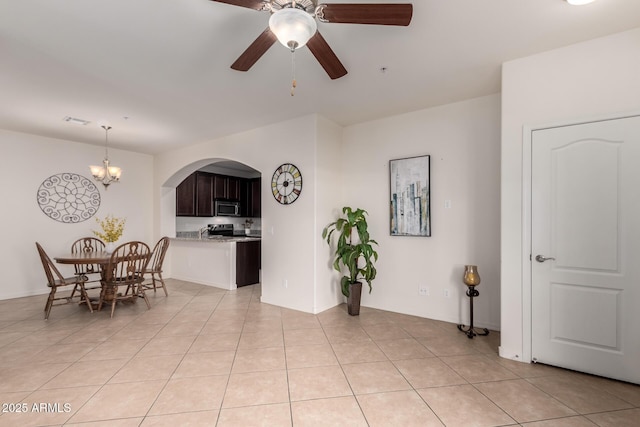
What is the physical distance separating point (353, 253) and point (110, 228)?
4532mm

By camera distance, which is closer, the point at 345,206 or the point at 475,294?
the point at 475,294

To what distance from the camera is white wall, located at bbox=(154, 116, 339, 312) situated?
13.0ft

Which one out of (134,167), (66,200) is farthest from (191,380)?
(134,167)

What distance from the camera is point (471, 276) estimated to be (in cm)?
314

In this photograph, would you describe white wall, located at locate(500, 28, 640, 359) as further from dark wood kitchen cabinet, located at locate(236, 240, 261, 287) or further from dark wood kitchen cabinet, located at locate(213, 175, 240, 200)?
dark wood kitchen cabinet, located at locate(213, 175, 240, 200)

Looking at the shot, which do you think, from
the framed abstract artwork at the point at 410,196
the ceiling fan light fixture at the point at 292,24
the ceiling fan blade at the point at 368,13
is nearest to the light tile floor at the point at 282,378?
the framed abstract artwork at the point at 410,196

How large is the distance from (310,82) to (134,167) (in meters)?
4.75

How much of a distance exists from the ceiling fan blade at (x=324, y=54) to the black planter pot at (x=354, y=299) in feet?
8.47

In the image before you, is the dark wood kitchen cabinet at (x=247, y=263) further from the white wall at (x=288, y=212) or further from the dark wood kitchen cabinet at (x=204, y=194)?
the dark wood kitchen cabinet at (x=204, y=194)

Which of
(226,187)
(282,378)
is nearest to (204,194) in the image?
(226,187)

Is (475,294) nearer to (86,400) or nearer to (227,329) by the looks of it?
(227,329)

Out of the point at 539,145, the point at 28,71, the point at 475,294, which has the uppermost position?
the point at 28,71

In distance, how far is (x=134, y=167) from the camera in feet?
20.0

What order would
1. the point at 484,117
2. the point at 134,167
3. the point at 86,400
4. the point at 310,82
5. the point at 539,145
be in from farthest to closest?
the point at 134,167 < the point at 484,117 < the point at 310,82 < the point at 539,145 < the point at 86,400
